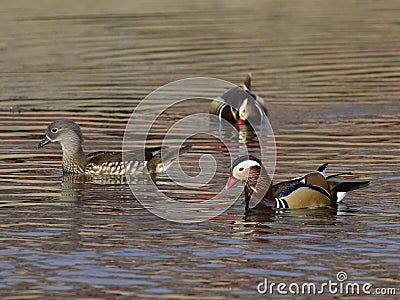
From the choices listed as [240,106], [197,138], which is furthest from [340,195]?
[240,106]

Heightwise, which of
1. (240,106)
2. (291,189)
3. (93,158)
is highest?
(240,106)

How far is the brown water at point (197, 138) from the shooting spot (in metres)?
9.37

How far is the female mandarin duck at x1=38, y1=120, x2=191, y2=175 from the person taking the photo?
1364 cm

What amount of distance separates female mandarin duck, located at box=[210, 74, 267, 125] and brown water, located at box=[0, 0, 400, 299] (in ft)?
1.49

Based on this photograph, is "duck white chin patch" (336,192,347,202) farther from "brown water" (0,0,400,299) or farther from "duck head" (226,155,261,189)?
"duck head" (226,155,261,189)

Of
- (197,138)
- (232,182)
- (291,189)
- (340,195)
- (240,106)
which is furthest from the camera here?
(240,106)

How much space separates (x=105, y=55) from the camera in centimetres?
2353

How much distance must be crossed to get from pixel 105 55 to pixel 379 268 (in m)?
14.8

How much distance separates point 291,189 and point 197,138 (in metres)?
4.43

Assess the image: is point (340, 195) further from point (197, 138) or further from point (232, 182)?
point (197, 138)

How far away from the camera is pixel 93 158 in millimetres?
13914

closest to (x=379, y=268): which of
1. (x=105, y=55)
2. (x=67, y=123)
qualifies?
(x=67, y=123)

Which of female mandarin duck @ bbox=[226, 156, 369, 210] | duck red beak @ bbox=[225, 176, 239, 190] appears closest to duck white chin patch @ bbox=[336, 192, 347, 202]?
female mandarin duck @ bbox=[226, 156, 369, 210]

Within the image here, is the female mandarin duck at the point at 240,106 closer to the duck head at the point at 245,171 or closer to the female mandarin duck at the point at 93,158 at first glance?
the female mandarin duck at the point at 93,158
